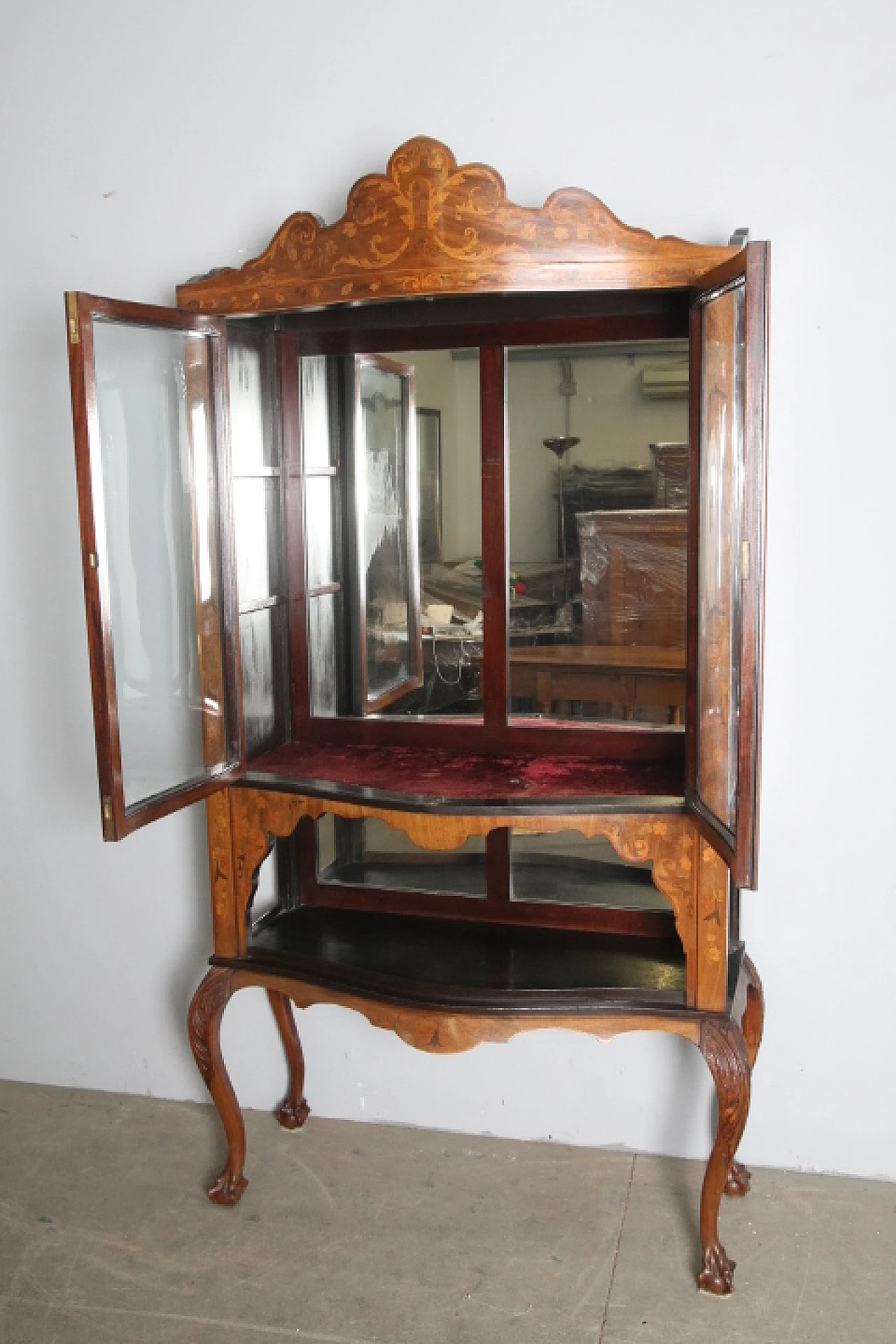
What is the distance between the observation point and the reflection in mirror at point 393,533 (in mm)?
3031

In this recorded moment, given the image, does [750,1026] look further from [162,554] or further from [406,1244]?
[162,554]

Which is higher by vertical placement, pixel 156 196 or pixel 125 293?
pixel 156 196

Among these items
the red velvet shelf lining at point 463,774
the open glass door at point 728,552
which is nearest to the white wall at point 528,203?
the open glass door at point 728,552

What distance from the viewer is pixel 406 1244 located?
296 centimetres

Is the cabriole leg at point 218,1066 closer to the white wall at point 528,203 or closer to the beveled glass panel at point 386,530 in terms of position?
the white wall at point 528,203

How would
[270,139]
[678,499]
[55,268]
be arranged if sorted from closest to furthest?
[678,499], [270,139], [55,268]

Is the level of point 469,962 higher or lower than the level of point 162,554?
lower

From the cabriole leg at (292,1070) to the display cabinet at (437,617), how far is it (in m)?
0.04

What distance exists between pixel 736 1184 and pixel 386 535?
181 centimetres

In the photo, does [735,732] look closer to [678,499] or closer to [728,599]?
[728,599]

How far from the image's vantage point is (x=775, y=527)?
9.55ft

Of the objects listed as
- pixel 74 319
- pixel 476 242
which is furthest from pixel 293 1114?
pixel 476 242

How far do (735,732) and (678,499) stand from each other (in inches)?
27.5

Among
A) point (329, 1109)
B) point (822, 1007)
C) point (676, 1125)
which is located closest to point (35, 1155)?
point (329, 1109)
